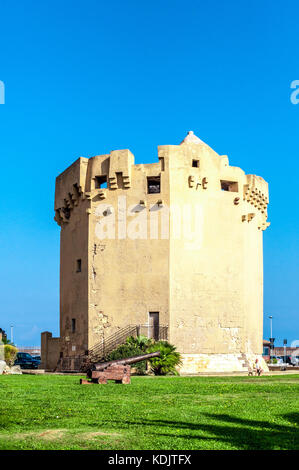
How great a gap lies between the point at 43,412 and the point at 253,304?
24.1 m

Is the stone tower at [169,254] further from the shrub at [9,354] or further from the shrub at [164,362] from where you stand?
the shrub at [164,362]

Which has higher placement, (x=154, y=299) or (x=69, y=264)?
(x=69, y=264)

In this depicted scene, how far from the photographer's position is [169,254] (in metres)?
28.0

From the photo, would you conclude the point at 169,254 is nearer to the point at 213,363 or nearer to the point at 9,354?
the point at 213,363

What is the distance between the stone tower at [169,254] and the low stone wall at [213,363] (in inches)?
2.1

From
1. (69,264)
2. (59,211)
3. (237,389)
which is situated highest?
(59,211)

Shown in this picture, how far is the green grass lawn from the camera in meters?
6.44

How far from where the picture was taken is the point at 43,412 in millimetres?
8992

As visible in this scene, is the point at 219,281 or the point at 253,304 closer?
the point at 219,281

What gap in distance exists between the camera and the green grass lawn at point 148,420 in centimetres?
644

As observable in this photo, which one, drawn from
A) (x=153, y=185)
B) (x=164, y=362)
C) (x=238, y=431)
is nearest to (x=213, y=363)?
(x=164, y=362)

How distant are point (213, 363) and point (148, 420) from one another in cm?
2067

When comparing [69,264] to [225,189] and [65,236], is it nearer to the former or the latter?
[65,236]
